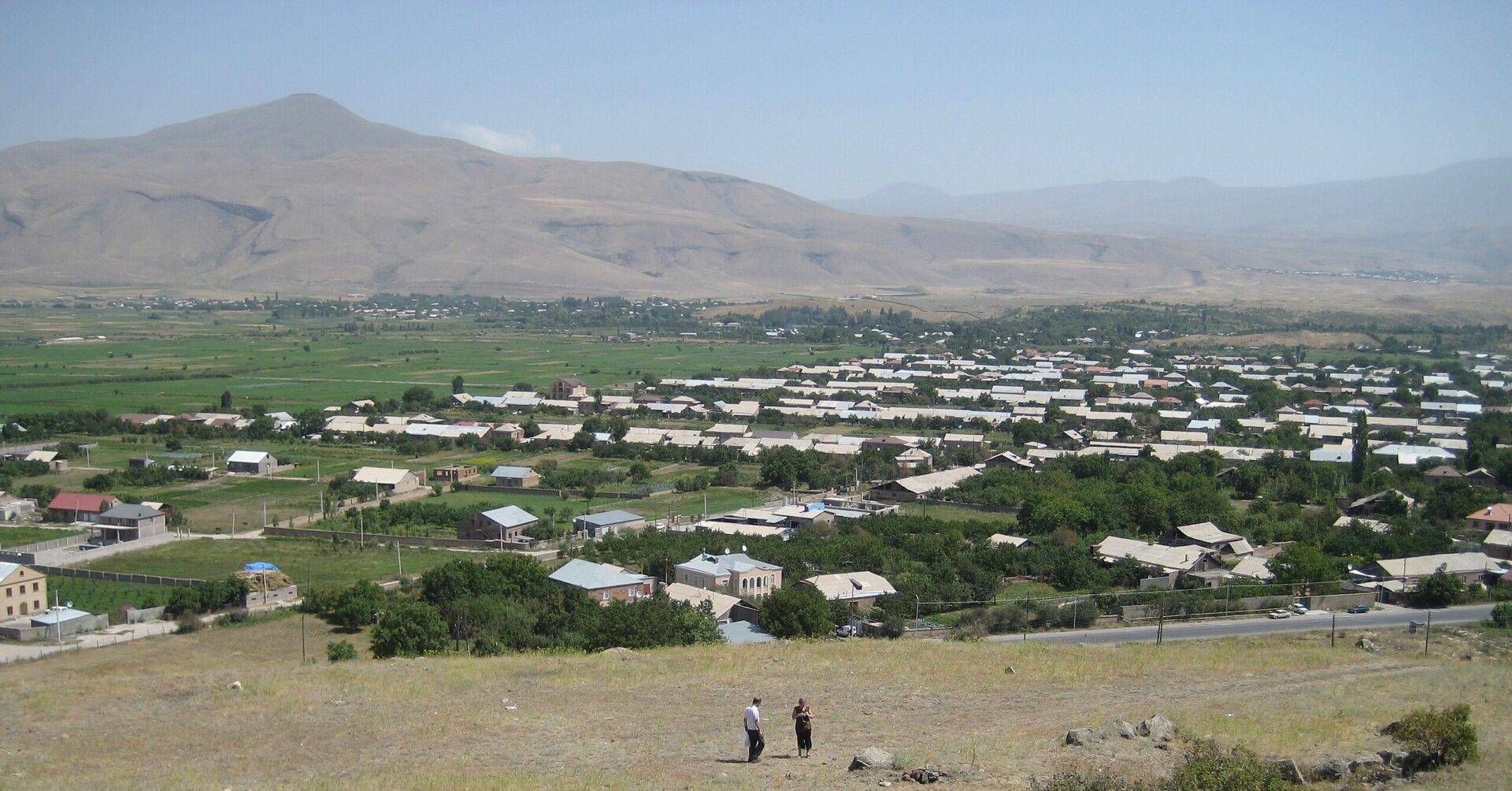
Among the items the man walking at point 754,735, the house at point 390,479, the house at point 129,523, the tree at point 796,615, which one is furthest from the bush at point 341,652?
the house at point 390,479

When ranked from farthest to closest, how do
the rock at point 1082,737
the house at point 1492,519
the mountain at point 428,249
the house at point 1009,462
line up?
the mountain at point 428,249
the house at point 1009,462
the house at point 1492,519
the rock at point 1082,737

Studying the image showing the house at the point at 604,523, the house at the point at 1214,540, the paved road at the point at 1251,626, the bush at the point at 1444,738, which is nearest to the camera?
the bush at the point at 1444,738

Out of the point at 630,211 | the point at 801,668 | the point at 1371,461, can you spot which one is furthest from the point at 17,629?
the point at 630,211

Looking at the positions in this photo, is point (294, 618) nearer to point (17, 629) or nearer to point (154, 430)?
point (17, 629)

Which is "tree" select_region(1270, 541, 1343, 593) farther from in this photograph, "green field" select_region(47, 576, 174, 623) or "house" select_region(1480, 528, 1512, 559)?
"green field" select_region(47, 576, 174, 623)

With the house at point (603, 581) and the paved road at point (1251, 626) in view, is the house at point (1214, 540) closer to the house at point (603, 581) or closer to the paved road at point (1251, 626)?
the paved road at point (1251, 626)

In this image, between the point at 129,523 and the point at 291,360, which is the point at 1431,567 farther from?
the point at 291,360

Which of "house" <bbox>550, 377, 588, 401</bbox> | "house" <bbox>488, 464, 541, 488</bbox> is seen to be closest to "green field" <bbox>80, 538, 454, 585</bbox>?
"house" <bbox>488, 464, 541, 488</bbox>
